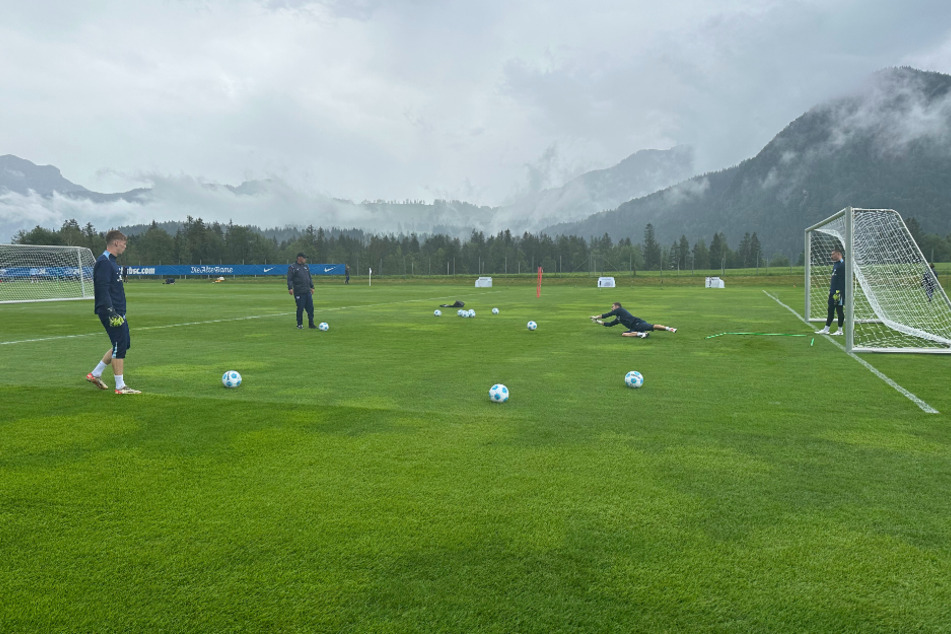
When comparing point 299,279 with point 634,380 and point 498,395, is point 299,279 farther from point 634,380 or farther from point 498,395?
point 634,380

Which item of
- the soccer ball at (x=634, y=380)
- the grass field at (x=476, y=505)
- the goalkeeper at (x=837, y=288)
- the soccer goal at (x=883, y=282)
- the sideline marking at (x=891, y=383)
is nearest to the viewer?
the grass field at (x=476, y=505)

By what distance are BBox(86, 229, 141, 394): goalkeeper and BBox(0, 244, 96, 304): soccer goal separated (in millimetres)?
39002

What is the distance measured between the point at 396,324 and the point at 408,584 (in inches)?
670

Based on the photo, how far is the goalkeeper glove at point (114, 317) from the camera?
870cm

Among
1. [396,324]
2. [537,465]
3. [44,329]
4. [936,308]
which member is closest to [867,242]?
[936,308]

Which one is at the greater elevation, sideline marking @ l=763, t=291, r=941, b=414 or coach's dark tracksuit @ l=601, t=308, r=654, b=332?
coach's dark tracksuit @ l=601, t=308, r=654, b=332

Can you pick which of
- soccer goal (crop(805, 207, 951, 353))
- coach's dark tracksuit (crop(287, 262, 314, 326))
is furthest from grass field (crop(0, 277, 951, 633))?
coach's dark tracksuit (crop(287, 262, 314, 326))

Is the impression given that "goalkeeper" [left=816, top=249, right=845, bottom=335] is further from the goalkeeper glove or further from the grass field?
the goalkeeper glove

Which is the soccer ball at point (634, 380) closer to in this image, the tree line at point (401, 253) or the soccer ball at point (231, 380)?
the soccer ball at point (231, 380)

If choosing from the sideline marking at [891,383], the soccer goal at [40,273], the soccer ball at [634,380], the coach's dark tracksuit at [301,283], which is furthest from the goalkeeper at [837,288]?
the soccer goal at [40,273]

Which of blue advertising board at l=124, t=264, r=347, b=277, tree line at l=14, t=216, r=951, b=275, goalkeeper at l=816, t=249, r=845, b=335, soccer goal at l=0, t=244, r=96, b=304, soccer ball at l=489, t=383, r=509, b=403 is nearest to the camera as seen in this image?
soccer ball at l=489, t=383, r=509, b=403

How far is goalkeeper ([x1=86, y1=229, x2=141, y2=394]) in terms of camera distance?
865 cm

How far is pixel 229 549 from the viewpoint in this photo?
3893 millimetres

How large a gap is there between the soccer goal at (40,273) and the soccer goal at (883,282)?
44717 millimetres
